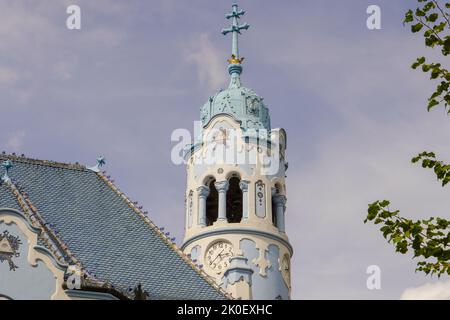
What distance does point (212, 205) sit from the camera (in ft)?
125

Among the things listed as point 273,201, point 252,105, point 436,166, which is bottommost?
point 436,166

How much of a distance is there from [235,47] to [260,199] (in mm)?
8176

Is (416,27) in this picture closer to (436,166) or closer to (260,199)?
(436,166)

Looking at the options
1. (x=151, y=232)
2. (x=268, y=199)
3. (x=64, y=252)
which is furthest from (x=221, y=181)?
(x=64, y=252)

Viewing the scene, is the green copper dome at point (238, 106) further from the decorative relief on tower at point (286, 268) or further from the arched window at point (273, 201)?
the decorative relief on tower at point (286, 268)


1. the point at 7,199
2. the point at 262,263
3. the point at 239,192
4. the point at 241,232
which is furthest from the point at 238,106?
the point at 7,199

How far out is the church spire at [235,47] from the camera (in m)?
39.7

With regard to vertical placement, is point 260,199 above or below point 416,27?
above

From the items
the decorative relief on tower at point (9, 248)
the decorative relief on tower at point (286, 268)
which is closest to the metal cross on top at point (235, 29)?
the decorative relief on tower at point (286, 268)

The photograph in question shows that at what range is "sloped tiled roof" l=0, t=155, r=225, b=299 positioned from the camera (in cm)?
2489

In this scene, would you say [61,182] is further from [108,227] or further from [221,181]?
[221,181]

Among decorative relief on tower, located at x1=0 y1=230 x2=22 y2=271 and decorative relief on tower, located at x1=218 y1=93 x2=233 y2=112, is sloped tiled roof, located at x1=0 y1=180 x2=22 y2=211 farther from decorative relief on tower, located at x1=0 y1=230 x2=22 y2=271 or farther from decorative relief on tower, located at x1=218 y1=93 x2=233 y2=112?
decorative relief on tower, located at x1=218 y1=93 x2=233 y2=112

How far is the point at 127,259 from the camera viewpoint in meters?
25.6
